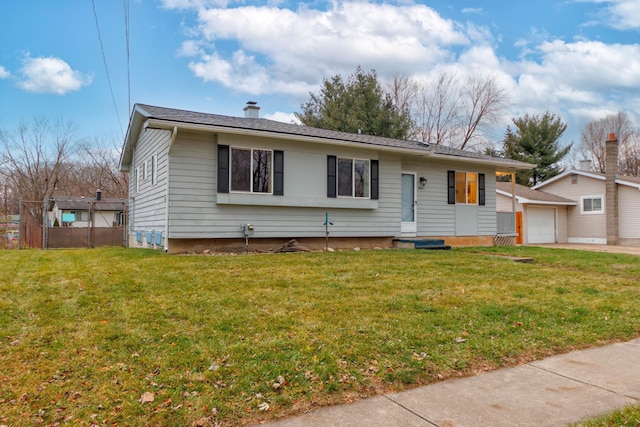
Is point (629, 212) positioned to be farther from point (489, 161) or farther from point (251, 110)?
point (251, 110)

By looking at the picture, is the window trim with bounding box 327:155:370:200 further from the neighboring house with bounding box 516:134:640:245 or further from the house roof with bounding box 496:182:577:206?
the neighboring house with bounding box 516:134:640:245

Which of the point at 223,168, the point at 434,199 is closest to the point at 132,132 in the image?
the point at 223,168

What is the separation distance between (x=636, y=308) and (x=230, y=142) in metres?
8.33

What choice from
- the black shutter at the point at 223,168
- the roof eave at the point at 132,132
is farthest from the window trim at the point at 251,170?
the roof eave at the point at 132,132

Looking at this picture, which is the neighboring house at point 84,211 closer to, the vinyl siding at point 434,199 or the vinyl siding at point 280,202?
the vinyl siding at point 280,202

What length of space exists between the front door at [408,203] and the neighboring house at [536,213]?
9.22 meters

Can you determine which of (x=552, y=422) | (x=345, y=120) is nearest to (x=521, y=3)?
(x=552, y=422)

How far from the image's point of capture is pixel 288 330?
3.95m

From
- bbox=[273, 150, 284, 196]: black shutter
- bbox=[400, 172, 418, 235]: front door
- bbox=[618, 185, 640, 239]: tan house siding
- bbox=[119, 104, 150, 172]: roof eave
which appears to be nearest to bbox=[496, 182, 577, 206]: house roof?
bbox=[618, 185, 640, 239]: tan house siding

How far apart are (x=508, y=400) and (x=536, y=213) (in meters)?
21.4

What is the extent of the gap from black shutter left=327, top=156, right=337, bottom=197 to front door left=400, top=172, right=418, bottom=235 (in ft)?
9.55

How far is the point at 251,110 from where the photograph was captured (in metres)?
13.9

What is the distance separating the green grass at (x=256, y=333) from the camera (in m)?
2.67

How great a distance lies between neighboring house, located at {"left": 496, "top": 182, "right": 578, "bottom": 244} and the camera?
68.6ft
